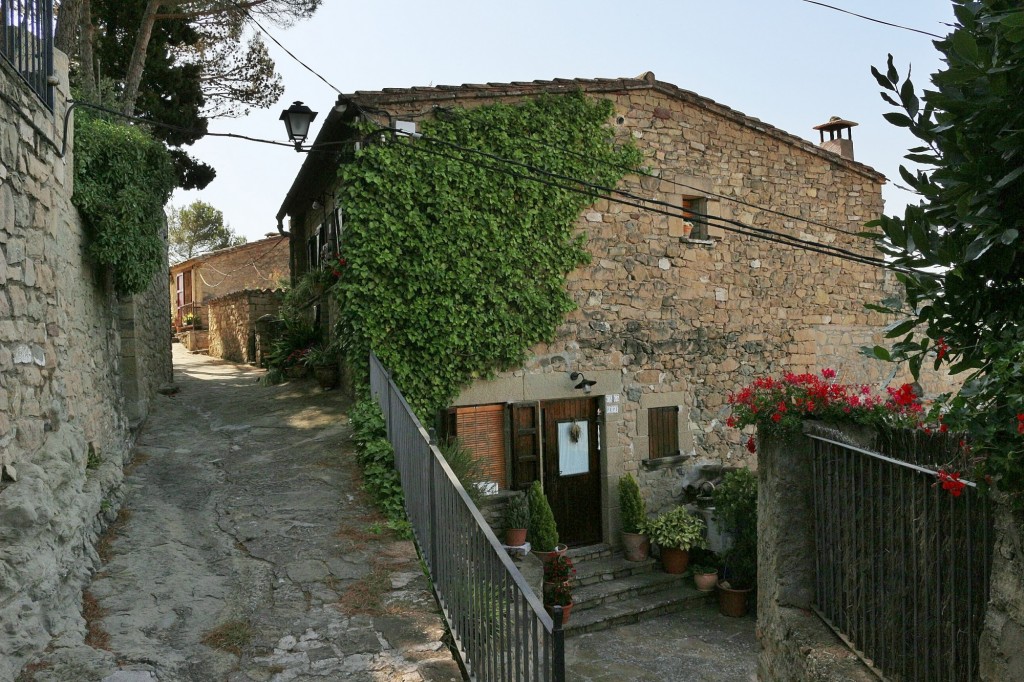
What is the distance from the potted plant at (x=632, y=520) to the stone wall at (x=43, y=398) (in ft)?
19.4

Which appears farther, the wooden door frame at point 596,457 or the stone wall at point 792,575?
the wooden door frame at point 596,457

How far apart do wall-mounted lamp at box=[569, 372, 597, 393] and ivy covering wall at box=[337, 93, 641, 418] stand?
62 cm

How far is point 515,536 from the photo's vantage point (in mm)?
8281

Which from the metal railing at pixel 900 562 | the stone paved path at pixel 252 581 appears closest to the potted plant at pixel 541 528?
the stone paved path at pixel 252 581

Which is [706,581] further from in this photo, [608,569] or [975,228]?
[975,228]

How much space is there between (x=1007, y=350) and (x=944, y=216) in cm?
58

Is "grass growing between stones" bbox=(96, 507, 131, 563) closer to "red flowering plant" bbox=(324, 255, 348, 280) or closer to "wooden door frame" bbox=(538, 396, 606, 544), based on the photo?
"red flowering plant" bbox=(324, 255, 348, 280)

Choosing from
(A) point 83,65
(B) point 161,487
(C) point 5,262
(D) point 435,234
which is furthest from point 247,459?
(A) point 83,65

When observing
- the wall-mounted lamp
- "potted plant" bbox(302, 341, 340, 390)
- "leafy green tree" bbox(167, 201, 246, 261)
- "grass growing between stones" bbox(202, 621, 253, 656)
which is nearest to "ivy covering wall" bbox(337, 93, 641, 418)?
the wall-mounted lamp

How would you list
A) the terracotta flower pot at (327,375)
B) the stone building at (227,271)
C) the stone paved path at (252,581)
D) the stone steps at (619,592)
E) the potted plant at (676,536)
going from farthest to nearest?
the stone building at (227,271) < the terracotta flower pot at (327,375) < the potted plant at (676,536) < the stone steps at (619,592) < the stone paved path at (252,581)

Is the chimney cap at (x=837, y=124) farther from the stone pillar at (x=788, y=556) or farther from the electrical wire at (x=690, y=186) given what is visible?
the stone pillar at (x=788, y=556)

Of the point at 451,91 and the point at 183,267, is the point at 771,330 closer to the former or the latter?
the point at 451,91

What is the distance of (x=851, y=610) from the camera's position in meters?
4.14

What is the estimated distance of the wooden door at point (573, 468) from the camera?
9.16 meters
